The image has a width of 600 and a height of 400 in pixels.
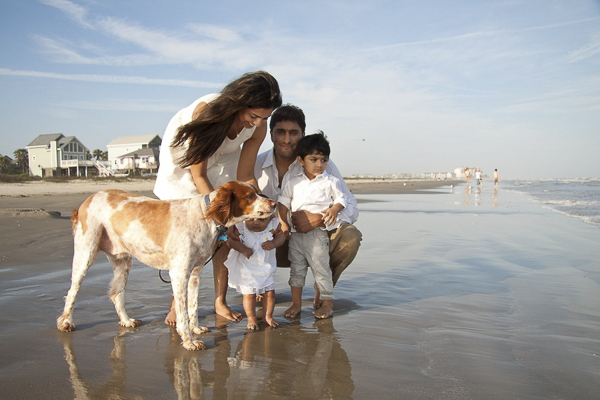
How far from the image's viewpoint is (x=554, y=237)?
9.77 m

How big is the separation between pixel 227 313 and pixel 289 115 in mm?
2412

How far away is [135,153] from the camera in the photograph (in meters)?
63.6

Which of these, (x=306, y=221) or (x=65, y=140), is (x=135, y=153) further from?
(x=306, y=221)

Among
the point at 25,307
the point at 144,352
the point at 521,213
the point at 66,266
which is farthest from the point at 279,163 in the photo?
the point at 521,213

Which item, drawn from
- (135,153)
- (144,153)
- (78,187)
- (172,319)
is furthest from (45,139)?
(172,319)

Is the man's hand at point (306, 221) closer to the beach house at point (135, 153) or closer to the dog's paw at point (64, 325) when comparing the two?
the dog's paw at point (64, 325)

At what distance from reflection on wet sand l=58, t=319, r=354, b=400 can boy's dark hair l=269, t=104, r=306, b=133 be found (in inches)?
99.5

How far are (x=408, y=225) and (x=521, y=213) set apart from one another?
560 centimetres

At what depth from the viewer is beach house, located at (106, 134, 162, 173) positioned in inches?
2400

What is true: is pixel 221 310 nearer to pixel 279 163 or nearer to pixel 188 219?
pixel 188 219

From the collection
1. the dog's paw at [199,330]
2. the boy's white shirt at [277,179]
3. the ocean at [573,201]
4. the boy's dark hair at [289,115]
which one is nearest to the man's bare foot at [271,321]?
the dog's paw at [199,330]

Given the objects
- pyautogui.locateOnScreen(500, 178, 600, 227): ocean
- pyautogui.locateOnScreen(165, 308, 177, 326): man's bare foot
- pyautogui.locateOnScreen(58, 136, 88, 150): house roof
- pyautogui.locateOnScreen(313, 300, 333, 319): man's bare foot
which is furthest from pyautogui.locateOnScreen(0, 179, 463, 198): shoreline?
pyautogui.locateOnScreen(58, 136, 88, 150): house roof

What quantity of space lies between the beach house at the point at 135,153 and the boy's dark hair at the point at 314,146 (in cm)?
5669

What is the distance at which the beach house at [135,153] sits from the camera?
61.0 metres
